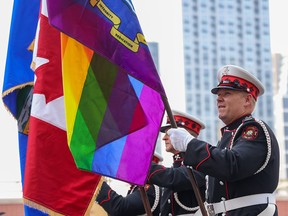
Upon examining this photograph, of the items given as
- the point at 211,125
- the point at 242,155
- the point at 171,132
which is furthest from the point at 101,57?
the point at 211,125

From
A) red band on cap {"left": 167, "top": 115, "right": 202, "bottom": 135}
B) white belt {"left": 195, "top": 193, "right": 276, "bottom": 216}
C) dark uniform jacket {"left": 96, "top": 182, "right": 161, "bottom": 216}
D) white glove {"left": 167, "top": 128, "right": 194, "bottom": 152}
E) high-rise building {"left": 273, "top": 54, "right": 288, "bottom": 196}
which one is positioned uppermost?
high-rise building {"left": 273, "top": 54, "right": 288, "bottom": 196}

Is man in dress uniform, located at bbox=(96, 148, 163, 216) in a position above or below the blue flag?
below

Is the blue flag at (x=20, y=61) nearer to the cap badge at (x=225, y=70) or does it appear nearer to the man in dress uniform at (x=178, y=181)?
the man in dress uniform at (x=178, y=181)

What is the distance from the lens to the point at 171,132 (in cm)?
368

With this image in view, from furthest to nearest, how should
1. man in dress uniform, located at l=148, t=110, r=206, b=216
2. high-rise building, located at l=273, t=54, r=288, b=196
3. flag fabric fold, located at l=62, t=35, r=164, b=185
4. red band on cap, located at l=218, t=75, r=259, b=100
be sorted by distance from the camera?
high-rise building, located at l=273, t=54, r=288, b=196 < man in dress uniform, located at l=148, t=110, r=206, b=216 < red band on cap, located at l=218, t=75, r=259, b=100 < flag fabric fold, located at l=62, t=35, r=164, b=185

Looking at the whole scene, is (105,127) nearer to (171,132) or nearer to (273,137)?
(171,132)

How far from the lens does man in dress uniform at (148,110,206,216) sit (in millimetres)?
4840

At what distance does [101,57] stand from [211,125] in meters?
111

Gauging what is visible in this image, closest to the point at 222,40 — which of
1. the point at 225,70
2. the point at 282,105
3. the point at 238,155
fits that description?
the point at 282,105

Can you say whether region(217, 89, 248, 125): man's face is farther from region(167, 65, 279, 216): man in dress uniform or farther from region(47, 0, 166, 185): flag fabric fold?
region(47, 0, 166, 185): flag fabric fold

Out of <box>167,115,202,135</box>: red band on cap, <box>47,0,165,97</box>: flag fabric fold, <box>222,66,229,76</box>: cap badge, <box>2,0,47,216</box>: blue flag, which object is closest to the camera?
→ <box>47,0,165,97</box>: flag fabric fold

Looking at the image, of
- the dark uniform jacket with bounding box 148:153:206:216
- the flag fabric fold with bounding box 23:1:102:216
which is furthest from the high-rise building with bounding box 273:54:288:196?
the flag fabric fold with bounding box 23:1:102:216

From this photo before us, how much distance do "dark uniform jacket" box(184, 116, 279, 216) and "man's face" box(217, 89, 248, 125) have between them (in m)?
0.04

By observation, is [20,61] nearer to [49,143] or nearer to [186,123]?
[49,143]
